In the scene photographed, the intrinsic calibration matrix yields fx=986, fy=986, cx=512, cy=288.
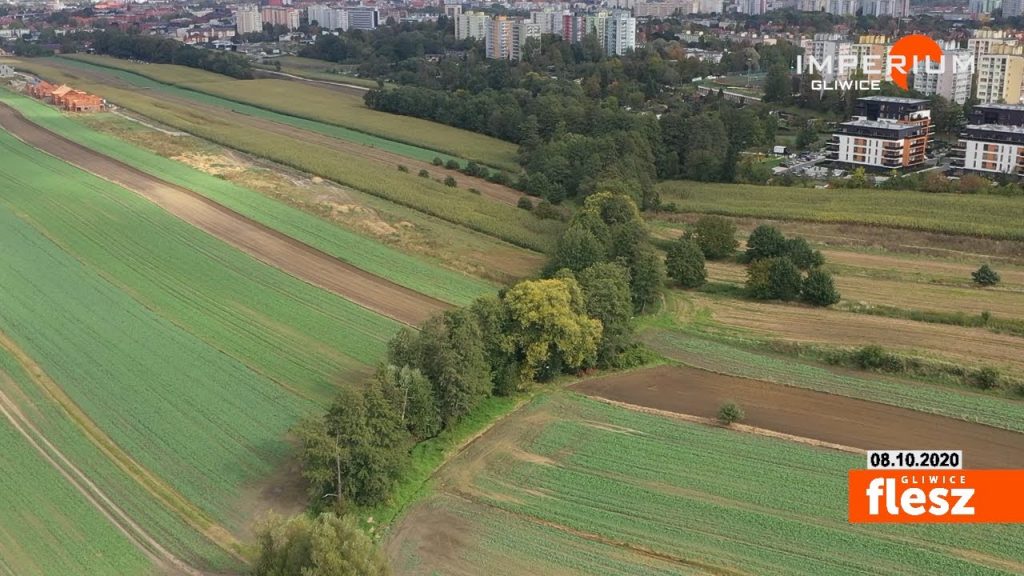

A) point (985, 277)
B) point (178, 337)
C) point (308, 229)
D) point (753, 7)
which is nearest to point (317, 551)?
point (178, 337)

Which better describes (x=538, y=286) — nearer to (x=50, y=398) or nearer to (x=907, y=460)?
(x=907, y=460)

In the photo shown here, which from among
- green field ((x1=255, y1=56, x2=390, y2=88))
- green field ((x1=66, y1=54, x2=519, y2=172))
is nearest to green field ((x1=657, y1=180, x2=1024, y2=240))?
green field ((x1=66, y1=54, x2=519, y2=172))

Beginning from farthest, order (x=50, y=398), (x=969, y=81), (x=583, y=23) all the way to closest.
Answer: (x=583, y=23) < (x=969, y=81) < (x=50, y=398)

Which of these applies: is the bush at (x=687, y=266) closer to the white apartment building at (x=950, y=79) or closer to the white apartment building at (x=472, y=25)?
the white apartment building at (x=950, y=79)

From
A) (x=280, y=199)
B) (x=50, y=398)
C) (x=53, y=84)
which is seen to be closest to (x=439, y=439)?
→ (x=50, y=398)

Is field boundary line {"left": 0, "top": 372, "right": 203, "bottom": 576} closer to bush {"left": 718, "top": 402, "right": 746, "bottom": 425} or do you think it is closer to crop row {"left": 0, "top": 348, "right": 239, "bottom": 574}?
crop row {"left": 0, "top": 348, "right": 239, "bottom": 574}
